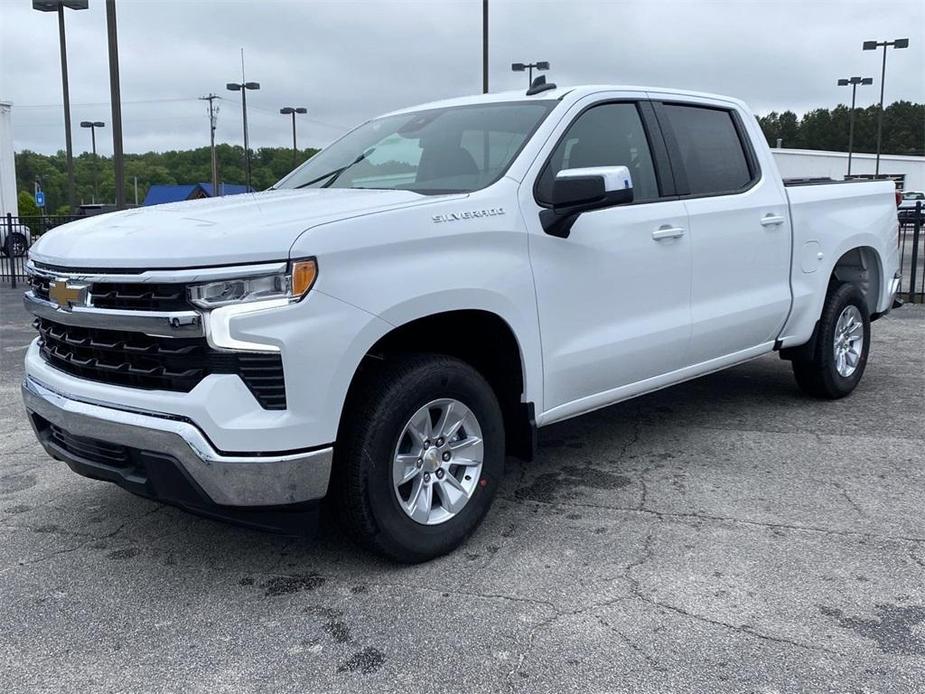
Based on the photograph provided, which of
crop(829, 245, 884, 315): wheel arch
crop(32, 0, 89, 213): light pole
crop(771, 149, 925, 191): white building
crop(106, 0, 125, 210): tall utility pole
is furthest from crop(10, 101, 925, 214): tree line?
crop(829, 245, 884, 315): wheel arch

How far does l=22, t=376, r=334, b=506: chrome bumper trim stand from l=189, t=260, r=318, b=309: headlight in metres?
0.43

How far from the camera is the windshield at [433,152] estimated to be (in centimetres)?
401

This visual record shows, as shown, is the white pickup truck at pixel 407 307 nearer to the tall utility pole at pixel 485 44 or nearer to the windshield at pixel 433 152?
the windshield at pixel 433 152

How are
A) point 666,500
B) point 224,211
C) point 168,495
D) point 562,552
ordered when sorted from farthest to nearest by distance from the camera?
point 666,500, point 562,552, point 224,211, point 168,495

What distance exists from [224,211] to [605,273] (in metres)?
1.76

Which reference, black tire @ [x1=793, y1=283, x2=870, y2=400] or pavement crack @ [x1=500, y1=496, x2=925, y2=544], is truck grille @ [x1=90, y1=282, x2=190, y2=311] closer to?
pavement crack @ [x1=500, y1=496, x2=925, y2=544]

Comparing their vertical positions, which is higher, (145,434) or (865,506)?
(145,434)

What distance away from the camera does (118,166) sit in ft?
47.8

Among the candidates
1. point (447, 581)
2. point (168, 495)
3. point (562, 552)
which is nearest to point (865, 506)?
point (562, 552)

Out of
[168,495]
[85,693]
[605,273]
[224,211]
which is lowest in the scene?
[85,693]

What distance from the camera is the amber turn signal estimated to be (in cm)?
297

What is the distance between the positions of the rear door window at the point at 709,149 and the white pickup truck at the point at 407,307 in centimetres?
2

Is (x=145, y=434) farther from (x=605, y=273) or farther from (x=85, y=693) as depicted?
(x=605, y=273)

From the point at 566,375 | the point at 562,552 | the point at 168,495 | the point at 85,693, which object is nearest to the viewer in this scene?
the point at 85,693
